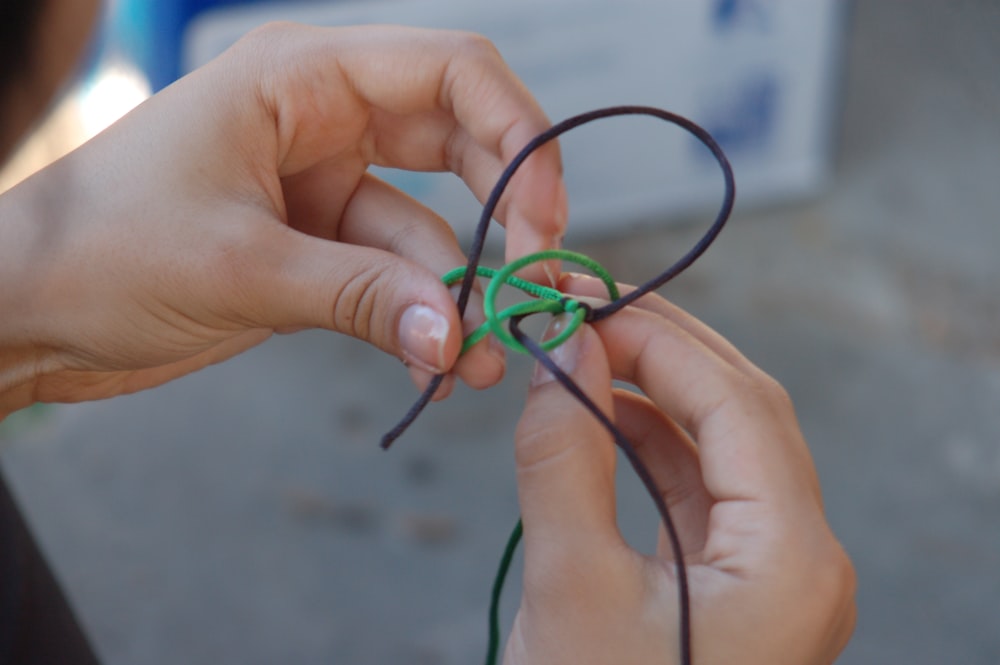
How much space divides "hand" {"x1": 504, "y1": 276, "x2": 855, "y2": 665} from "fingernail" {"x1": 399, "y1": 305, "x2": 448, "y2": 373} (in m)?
0.10

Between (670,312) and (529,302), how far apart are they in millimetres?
145

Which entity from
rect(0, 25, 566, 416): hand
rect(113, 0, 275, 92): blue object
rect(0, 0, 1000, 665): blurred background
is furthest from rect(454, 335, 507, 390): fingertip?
rect(113, 0, 275, 92): blue object

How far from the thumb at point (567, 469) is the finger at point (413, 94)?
0.24 m

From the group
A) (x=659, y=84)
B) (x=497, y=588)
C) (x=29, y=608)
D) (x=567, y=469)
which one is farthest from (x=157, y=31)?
(x=567, y=469)

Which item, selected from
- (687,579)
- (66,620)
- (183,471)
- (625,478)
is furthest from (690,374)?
(183,471)

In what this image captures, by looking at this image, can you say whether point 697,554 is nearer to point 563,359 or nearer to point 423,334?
point 563,359

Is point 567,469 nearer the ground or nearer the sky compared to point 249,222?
nearer the ground

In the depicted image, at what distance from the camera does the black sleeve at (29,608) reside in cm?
90

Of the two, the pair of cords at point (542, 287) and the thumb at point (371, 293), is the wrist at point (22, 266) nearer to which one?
the thumb at point (371, 293)

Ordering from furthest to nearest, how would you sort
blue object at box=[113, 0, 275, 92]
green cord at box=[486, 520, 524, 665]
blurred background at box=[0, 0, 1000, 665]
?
1. blue object at box=[113, 0, 275, 92]
2. blurred background at box=[0, 0, 1000, 665]
3. green cord at box=[486, 520, 524, 665]

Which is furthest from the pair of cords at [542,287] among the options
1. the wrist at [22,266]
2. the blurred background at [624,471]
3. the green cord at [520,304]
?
the blurred background at [624,471]

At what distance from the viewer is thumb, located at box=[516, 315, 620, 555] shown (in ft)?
2.52

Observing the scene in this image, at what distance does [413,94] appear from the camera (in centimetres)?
102

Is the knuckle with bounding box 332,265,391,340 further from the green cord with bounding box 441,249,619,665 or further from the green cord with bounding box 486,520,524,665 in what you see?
the green cord with bounding box 486,520,524,665
